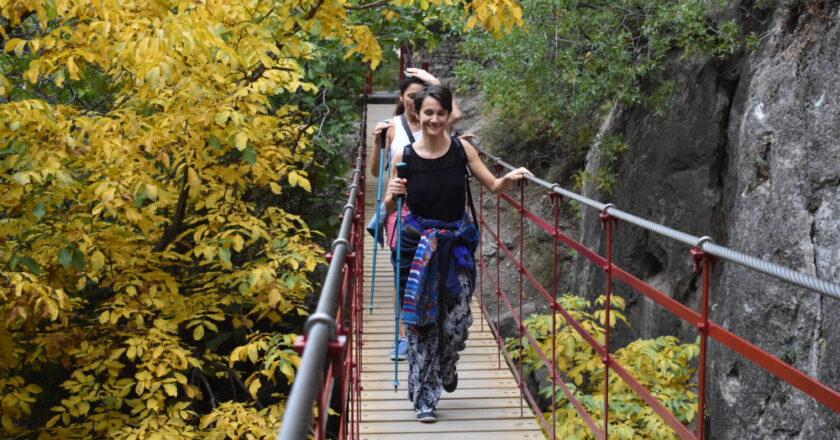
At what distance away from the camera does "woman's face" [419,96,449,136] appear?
10.8 ft

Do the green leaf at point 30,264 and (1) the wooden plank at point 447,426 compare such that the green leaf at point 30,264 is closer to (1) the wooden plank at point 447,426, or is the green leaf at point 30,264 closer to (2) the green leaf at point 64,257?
(2) the green leaf at point 64,257

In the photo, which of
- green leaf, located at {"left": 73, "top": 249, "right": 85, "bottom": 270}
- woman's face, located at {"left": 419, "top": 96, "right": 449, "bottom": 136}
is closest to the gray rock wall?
woman's face, located at {"left": 419, "top": 96, "right": 449, "bottom": 136}

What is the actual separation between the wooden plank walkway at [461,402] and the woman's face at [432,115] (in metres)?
1.39

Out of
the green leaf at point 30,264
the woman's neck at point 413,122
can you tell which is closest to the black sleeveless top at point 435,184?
the woman's neck at point 413,122

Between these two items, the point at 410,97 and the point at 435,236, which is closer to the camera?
the point at 435,236

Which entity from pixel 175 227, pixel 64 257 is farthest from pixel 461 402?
pixel 175 227

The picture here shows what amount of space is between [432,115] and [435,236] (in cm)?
53

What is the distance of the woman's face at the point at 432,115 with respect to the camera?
3.30m

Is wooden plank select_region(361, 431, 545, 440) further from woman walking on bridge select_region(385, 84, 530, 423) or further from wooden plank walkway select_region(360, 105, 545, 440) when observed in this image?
woman walking on bridge select_region(385, 84, 530, 423)

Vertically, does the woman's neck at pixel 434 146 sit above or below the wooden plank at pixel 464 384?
above

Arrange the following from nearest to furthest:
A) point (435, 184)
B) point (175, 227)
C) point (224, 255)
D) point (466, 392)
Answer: point (435, 184) < point (466, 392) < point (224, 255) < point (175, 227)

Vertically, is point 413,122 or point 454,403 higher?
point 413,122

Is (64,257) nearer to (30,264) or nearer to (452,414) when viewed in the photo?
(30,264)

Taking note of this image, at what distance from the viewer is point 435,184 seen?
3.41m
